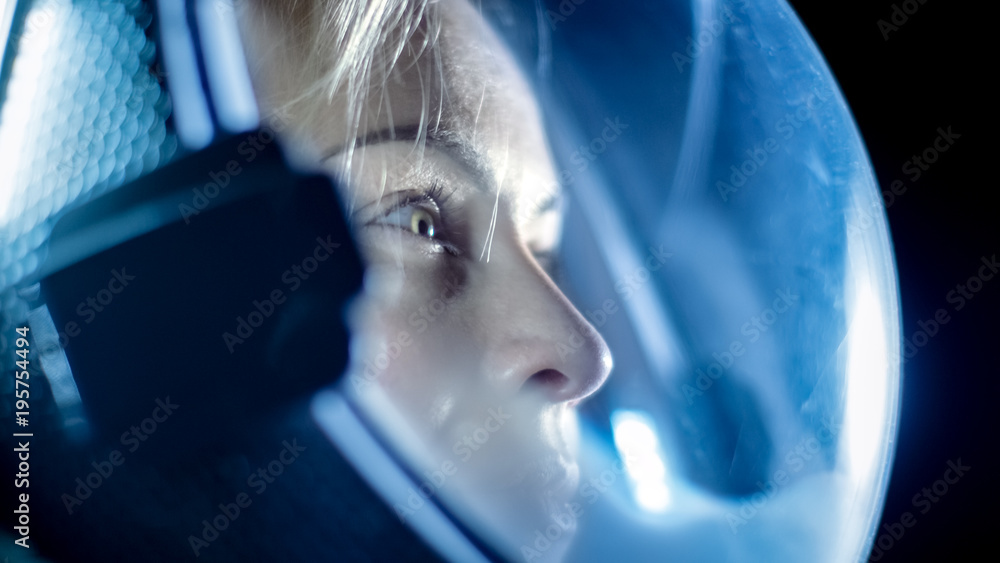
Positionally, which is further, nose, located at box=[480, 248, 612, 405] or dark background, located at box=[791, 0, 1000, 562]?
dark background, located at box=[791, 0, 1000, 562]

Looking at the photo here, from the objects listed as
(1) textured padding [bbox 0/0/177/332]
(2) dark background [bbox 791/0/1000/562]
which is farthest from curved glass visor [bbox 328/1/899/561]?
(2) dark background [bbox 791/0/1000/562]

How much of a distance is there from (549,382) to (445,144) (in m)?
0.14

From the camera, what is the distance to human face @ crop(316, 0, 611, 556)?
0.39 m

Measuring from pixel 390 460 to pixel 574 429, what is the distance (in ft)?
0.35

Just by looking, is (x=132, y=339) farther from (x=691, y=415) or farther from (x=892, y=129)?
(x=892, y=129)

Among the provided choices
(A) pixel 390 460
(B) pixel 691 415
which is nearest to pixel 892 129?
(B) pixel 691 415

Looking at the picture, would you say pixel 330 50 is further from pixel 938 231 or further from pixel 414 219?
pixel 938 231

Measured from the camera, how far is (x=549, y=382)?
1.30 feet

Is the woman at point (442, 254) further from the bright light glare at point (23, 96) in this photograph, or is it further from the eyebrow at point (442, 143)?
the bright light glare at point (23, 96)

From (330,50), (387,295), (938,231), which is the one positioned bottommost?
(938,231)

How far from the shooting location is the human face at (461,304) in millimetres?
392

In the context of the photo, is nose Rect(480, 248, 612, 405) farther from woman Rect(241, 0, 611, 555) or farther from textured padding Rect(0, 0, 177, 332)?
textured padding Rect(0, 0, 177, 332)

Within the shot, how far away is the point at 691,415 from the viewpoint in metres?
0.45

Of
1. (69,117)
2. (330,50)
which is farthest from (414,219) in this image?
(69,117)
